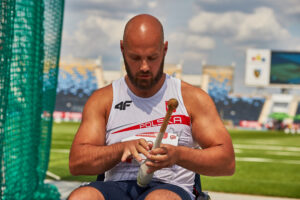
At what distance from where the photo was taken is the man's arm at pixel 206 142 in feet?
6.06

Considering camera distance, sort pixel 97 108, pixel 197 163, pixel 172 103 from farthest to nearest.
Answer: pixel 97 108
pixel 197 163
pixel 172 103

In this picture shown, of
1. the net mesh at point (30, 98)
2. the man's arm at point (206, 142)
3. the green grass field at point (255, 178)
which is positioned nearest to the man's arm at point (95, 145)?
the man's arm at point (206, 142)

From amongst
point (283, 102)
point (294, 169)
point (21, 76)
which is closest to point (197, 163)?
point (21, 76)

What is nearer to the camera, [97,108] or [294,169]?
[97,108]

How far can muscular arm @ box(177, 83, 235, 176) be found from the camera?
6.14 ft

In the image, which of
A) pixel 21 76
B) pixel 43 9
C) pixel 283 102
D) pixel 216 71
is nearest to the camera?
pixel 21 76

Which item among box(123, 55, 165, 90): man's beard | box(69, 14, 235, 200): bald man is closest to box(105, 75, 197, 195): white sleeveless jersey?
box(69, 14, 235, 200): bald man

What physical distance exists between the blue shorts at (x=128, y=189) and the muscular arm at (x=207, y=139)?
4.6 inches

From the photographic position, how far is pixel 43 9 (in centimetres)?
452

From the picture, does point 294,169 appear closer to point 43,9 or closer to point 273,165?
point 273,165

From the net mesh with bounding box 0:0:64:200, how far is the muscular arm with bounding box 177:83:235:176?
90.8 inches

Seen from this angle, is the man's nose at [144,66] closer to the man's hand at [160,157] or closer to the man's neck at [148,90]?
the man's neck at [148,90]

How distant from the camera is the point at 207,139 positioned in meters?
1.98

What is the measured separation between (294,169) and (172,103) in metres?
9.21
